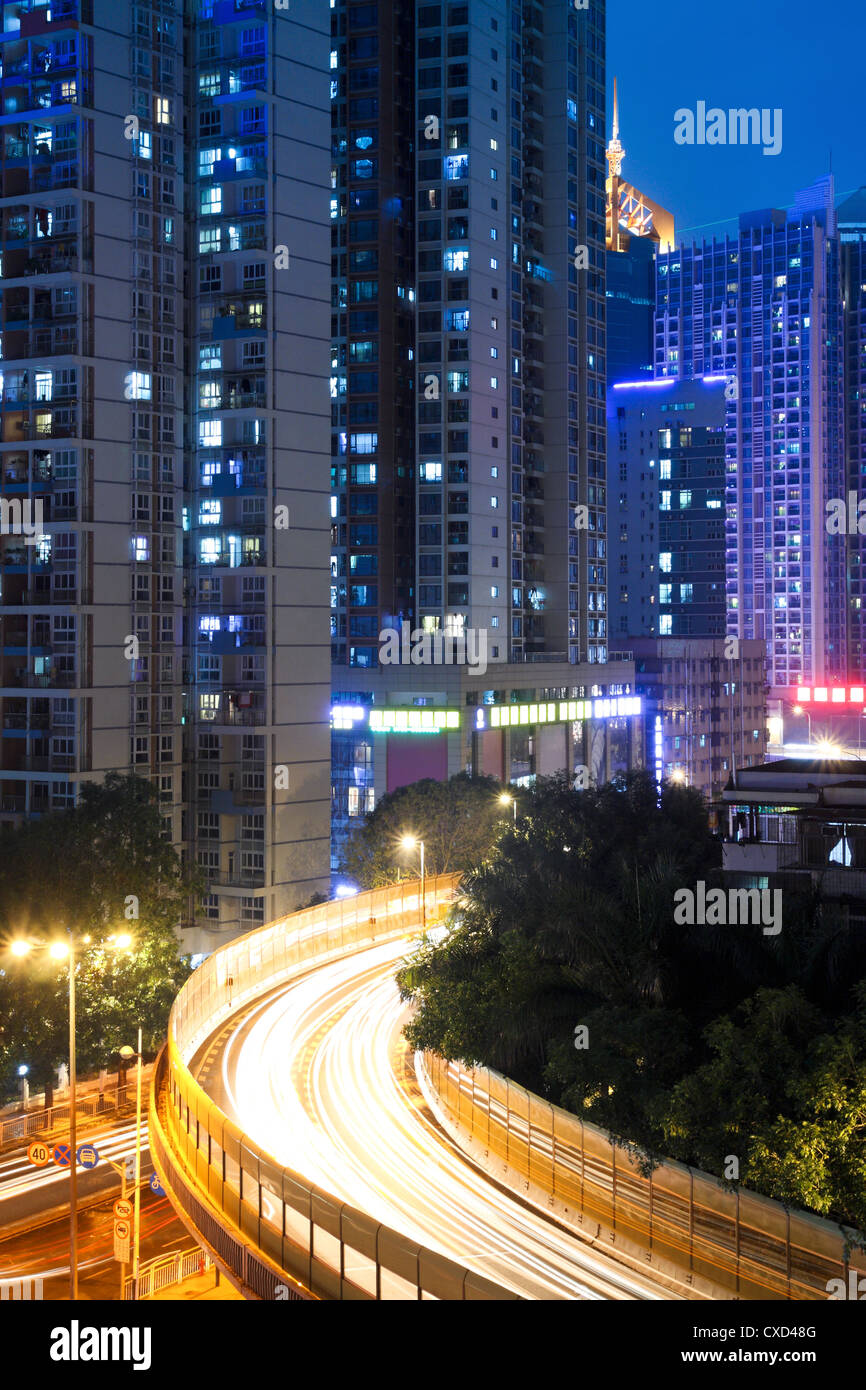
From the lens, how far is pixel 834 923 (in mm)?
34500

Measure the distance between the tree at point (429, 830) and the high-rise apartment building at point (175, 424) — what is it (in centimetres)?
351

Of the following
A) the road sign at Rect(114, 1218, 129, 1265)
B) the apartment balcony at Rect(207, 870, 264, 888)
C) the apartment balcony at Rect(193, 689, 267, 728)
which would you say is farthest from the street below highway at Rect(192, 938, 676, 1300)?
the apartment balcony at Rect(193, 689, 267, 728)

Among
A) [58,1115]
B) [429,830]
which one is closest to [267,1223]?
[58,1115]

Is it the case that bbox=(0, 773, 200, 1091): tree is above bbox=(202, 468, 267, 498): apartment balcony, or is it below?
below

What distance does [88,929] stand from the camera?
4994cm

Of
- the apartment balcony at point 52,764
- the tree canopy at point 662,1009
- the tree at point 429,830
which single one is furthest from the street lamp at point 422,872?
the apartment balcony at point 52,764

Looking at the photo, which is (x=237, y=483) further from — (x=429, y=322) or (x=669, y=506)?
(x=669, y=506)

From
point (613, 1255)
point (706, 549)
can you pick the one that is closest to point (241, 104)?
point (613, 1255)

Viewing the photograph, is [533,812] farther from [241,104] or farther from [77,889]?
[241,104]

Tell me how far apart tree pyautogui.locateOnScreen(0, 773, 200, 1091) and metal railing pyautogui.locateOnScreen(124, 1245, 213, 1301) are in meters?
10.5

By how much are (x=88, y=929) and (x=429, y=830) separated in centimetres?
2438

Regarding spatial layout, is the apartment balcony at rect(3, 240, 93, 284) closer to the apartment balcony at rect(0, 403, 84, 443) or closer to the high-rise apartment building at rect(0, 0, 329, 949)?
the high-rise apartment building at rect(0, 0, 329, 949)

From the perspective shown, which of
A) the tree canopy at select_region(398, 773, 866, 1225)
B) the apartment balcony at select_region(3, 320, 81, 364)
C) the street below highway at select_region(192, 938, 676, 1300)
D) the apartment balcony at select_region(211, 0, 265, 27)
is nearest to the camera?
the tree canopy at select_region(398, 773, 866, 1225)

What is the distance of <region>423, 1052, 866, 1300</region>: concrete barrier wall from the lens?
2553cm
